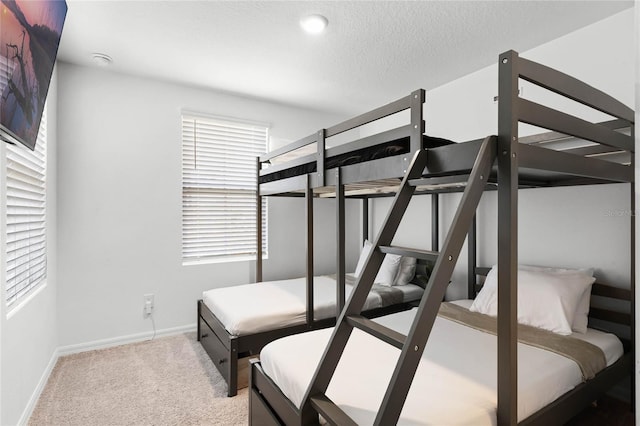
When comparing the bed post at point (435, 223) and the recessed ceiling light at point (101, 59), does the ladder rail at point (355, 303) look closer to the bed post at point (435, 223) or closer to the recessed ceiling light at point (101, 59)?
the bed post at point (435, 223)

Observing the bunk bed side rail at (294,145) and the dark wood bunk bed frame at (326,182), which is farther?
the bunk bed side rail at (294,145)

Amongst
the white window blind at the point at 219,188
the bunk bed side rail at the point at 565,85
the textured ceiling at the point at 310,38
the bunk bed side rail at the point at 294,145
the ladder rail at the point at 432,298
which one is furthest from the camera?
the white window blind at the point at 219,188

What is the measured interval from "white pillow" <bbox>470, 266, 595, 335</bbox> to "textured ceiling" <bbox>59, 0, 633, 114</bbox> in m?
1.64

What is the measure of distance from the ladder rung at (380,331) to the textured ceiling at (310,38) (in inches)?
71.4

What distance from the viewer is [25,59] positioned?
52.3 inches

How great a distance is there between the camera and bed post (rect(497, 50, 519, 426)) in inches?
45.5

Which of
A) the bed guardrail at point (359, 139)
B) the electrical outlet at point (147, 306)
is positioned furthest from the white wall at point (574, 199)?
the electrical outlet at point (147, 306)

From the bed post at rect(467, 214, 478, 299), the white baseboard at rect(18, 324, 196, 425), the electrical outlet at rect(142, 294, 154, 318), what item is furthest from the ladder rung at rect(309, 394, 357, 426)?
the electrical outlet at rect(142, 294, 154, 318)

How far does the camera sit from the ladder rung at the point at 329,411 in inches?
42.8

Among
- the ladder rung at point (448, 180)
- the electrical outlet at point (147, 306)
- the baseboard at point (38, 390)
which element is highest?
the ladder rung at point (448, 180)

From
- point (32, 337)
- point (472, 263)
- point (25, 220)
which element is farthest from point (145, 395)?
point (472, 263)

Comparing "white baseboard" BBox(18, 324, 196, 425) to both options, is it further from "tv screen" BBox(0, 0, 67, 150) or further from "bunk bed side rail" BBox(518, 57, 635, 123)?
"bunk bed side rail" BBox(518, 57, 635, 123)

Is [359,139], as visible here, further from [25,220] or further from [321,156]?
[25,220]

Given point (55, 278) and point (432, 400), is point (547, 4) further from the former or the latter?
point (55, 278)
